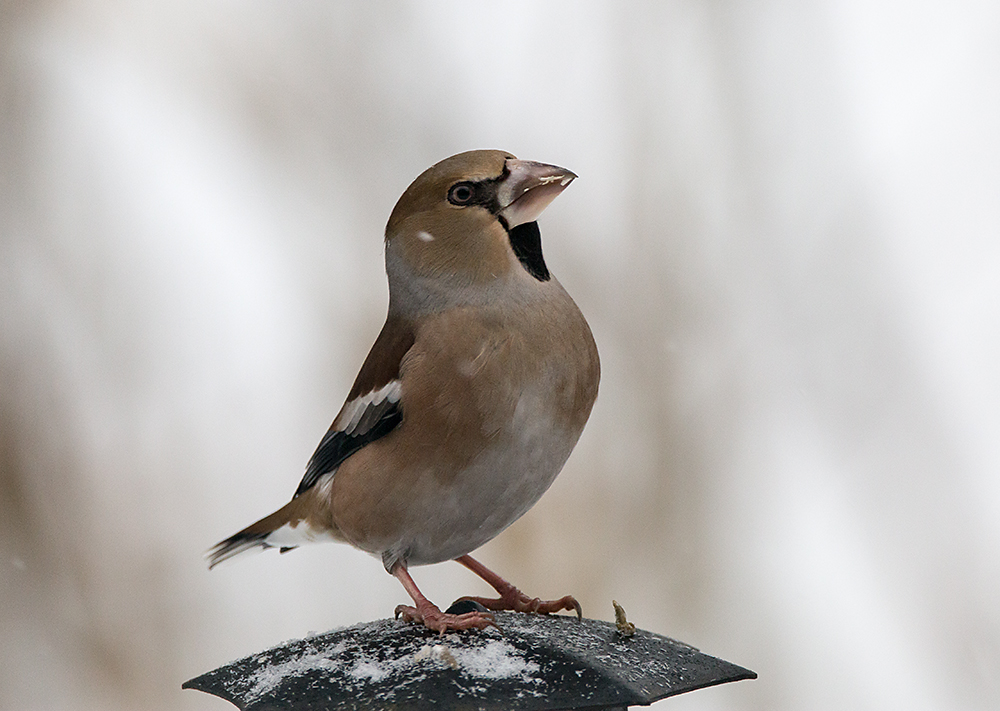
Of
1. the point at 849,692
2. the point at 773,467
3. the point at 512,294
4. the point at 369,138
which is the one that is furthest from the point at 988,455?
the point at 369,138

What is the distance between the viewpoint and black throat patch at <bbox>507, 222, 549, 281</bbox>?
157 cm

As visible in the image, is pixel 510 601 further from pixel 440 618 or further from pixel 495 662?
pixel 495 662

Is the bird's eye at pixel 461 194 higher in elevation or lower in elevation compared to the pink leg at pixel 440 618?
higher

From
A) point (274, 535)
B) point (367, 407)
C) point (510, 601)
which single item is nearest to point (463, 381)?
point (367, 407)

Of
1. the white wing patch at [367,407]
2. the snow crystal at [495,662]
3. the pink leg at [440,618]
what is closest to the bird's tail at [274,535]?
the white wing patch at [367,407]

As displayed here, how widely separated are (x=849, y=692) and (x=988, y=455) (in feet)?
2.42

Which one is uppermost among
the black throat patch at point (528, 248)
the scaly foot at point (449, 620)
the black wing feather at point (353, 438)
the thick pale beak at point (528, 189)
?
the thick pale beak at point (528, 189)

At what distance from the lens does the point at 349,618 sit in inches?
112

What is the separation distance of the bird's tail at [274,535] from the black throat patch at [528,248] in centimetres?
58

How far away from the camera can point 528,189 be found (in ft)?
4.90

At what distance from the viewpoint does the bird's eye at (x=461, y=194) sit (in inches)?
60.7

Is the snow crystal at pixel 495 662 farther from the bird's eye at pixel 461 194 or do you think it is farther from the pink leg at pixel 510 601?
the bird's eye at pixel 461 194

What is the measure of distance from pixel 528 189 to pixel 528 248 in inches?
5.0

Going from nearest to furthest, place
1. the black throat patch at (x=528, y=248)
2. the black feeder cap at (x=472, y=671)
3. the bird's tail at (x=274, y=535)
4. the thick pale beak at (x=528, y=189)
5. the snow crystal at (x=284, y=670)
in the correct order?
the black feeder cap at (x=472, y=671), the snow crystal at (x=284, y=670), the thick pale beak at (x=528, y=189), the black throat patch at (x=528, y=248), the bird's tail at (x=274, y=535)
